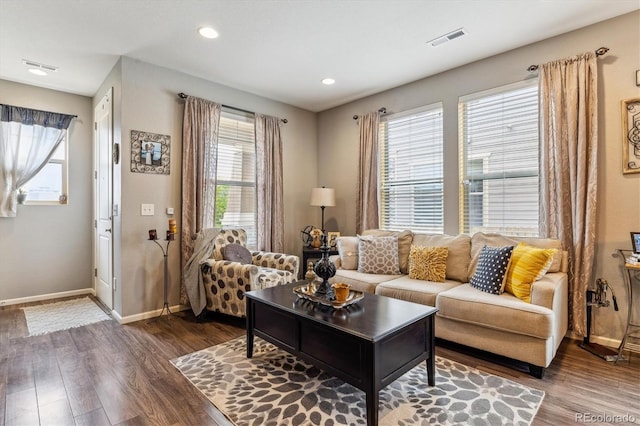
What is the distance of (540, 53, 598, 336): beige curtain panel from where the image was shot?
279 cm

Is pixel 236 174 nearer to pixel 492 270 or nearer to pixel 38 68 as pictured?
pixel 38 68

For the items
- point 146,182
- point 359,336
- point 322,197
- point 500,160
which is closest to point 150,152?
point 146,182

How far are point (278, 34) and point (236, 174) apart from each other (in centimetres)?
196

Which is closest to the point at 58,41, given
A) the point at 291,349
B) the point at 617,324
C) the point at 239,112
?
the point at 239,112

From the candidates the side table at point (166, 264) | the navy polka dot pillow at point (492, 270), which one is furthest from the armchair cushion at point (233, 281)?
the navy polka dot pillow at point (492, 270)

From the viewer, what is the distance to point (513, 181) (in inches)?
131

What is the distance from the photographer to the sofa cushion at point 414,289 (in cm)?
281

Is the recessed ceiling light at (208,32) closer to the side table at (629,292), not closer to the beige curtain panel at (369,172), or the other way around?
the beige curtain panel at (369,172)

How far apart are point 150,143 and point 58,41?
1.18 metres

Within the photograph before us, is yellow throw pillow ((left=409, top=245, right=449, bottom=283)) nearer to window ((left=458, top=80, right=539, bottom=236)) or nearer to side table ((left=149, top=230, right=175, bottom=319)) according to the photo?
window ((left=458, top=80, right=539, bottom=236))

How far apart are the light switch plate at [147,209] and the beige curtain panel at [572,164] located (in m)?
4.00

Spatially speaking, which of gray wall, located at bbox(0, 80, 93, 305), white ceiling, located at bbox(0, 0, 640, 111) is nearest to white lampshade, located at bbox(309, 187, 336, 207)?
white ceiling, located at bbox(0, 0, 640, 111)

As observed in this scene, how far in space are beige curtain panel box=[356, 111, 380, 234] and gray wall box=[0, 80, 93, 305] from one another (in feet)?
12.8

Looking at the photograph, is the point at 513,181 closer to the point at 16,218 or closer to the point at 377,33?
the point at 377,33
